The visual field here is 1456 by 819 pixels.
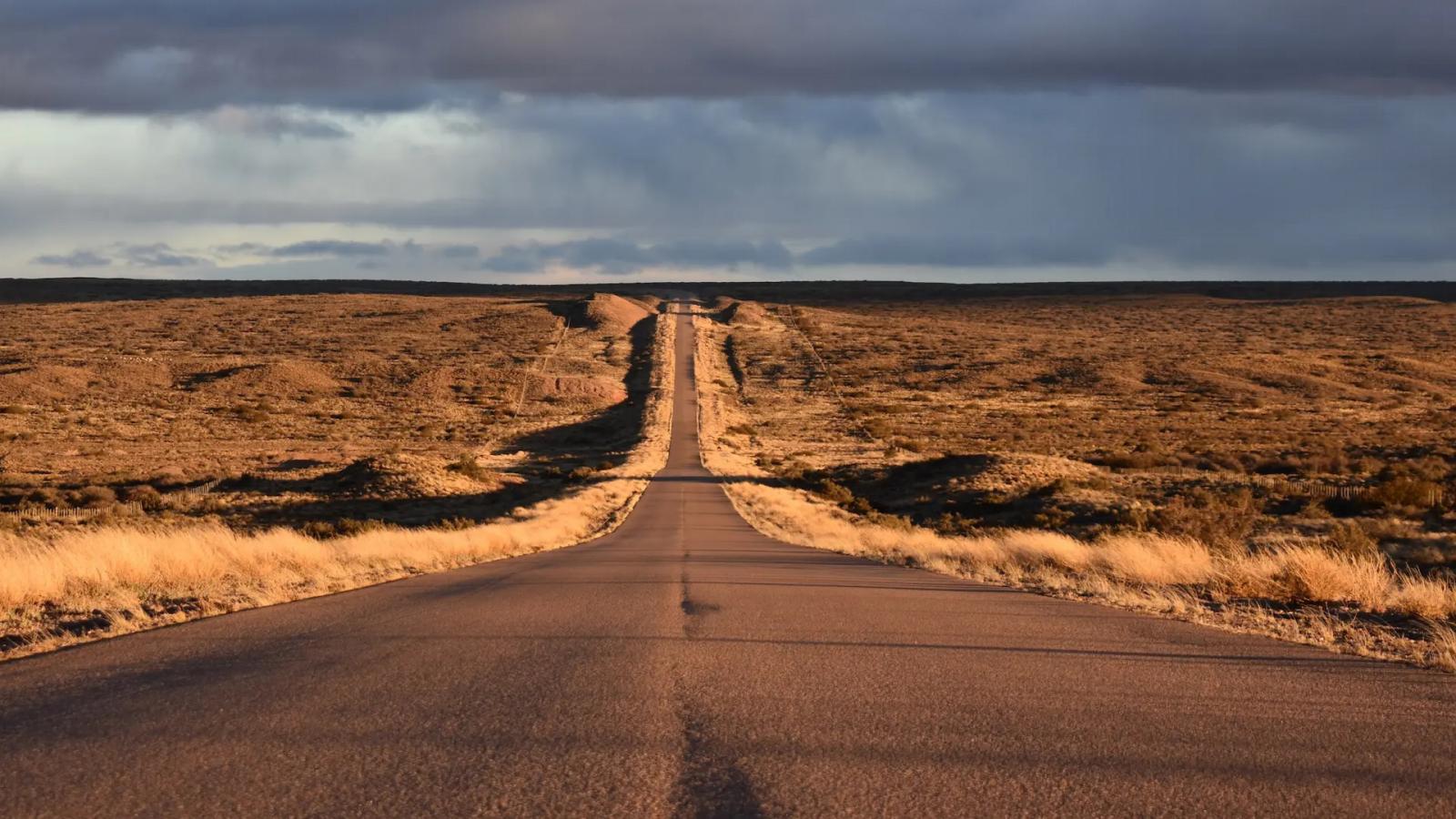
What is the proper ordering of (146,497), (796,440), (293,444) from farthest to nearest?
(796,440), (293,444), (146,497)

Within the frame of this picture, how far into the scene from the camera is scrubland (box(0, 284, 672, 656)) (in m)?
13.5

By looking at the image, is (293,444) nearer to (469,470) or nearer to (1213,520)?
(469,470)

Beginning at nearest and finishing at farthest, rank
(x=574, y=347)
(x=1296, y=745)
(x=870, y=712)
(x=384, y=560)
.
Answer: (x=1296, y=745) → (x=870, y=712) → (x=384, y=560) → (x=574, y=347)

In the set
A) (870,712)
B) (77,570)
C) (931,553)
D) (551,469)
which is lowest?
(551,469)

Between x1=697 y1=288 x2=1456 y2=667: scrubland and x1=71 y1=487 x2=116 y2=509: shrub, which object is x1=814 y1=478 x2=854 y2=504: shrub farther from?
x1=71 y1=487 x2=116 y2=509: shrub

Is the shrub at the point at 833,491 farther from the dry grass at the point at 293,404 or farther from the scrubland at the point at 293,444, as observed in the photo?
the dry grass at the point at 293,404

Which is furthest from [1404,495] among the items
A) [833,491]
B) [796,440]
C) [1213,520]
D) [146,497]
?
[146,497]

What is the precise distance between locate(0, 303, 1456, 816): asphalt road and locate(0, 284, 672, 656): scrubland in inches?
120

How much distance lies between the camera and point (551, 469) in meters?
55.5

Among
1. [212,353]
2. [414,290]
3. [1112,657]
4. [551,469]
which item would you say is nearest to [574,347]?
[212,353]

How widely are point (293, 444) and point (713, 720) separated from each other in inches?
2346

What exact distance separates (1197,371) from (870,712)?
97023 mm

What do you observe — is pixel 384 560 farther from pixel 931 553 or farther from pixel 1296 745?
pixel 1296 745

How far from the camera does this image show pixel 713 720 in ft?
19.1
